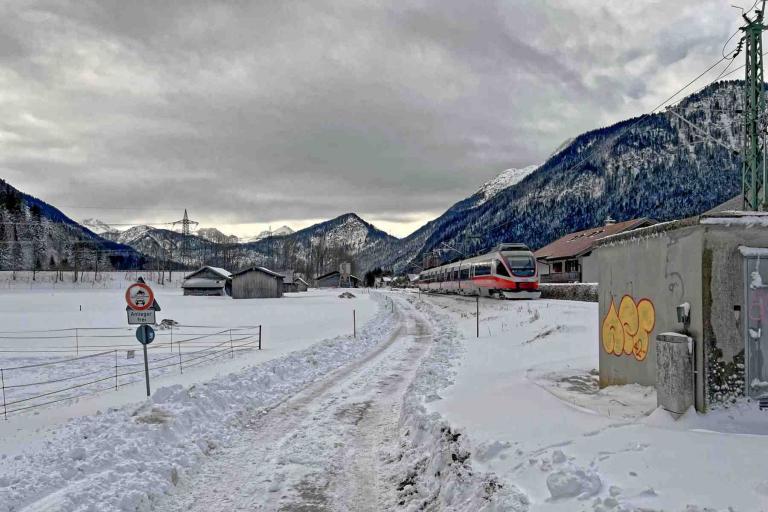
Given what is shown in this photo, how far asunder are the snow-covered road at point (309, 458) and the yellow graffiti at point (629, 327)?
4422mm

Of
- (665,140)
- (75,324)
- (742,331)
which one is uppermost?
(665,140)

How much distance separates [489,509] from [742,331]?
4168mm

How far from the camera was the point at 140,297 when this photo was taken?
11.4 metres

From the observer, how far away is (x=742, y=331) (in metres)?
6.48

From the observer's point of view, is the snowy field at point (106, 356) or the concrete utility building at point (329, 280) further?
the concrete utility building at point (329, 280)

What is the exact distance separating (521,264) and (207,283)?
5979cm

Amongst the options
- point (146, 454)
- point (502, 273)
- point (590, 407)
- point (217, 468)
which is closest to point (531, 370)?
point (590, 407)

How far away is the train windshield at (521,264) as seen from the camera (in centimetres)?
3338

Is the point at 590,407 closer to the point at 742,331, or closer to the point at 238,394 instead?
the point at 742,331

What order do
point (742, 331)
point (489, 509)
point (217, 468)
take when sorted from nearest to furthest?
point (489, 509) → point (742, 331) → point (217, 468)

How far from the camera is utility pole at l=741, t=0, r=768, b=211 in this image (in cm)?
1836

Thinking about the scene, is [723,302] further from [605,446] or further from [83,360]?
[83,360]

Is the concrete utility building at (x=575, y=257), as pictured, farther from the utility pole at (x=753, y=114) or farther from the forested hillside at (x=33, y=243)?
the forested hillside at (x=33, y=243)

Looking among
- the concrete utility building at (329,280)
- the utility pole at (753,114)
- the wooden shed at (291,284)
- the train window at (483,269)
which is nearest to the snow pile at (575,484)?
the utility pole at (753,114)
